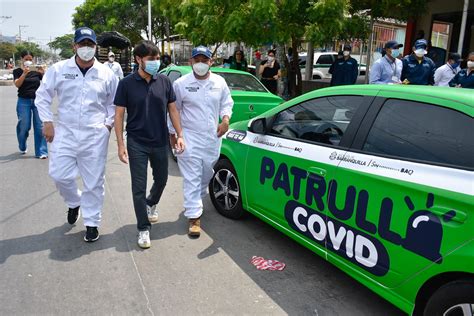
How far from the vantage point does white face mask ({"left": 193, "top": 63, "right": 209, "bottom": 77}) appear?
164 inches

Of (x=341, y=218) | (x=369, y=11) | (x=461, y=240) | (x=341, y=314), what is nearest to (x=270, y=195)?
(x=341, y=218)

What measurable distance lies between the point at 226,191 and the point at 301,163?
1.49m

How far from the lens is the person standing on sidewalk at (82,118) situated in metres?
3.82

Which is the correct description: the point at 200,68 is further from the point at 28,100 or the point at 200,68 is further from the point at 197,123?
the point at 28,100

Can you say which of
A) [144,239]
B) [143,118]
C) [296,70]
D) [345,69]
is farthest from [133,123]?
[296,70]

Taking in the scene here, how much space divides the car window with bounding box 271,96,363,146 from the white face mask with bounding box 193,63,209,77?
0.88 metres

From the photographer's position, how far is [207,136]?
4250mm

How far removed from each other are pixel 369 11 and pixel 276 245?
1022 centimetres

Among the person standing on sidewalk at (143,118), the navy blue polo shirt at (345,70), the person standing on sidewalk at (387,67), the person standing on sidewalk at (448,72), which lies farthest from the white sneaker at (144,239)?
the navy blue polo shirt at (345,70)

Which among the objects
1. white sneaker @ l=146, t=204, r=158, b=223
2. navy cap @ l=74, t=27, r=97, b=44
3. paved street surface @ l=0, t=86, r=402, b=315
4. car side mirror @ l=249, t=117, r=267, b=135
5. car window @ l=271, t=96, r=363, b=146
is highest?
navy cap @ l=74, t=27, r=97, b=44

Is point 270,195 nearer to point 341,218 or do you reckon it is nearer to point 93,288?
point 341,218

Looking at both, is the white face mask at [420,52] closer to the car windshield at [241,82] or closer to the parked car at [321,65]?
the car windshield at [241,82]

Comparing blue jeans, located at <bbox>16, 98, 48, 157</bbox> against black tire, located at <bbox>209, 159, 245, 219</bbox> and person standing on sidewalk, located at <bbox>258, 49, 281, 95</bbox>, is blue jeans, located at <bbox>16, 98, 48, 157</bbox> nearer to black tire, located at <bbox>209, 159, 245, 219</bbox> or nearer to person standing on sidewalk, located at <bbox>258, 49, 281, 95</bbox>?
black tire, located at <bbox>209, 159, 245, 219</bbox>

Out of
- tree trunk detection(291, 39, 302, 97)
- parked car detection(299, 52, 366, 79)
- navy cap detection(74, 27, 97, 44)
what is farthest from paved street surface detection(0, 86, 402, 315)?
parked car detection(299, 52, 366, 79)
